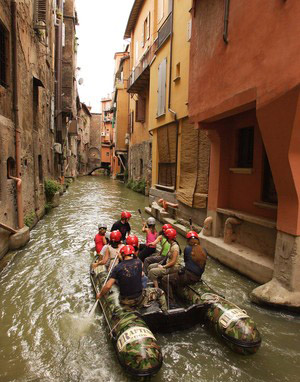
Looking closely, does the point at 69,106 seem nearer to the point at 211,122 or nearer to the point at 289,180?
the point at 211,122

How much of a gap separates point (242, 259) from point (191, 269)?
227cm

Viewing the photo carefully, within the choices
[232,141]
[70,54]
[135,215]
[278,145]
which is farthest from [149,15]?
[278,145]

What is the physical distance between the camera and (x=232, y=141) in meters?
8.05

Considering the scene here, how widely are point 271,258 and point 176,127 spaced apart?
790 centimetres

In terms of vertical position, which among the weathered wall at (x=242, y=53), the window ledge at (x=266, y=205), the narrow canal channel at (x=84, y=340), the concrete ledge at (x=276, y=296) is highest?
the weathered wall at (x=242, y=53)

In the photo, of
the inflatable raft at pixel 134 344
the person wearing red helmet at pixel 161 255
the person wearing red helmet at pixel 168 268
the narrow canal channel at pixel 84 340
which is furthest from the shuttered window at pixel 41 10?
the inflatable raft at pixel 134 344

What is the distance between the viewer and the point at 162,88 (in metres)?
14.4

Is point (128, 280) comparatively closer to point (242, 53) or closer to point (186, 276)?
point (186, 276)

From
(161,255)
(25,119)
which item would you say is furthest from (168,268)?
(25,119)

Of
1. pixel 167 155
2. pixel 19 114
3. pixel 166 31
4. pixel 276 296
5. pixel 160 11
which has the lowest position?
pixel 276 296

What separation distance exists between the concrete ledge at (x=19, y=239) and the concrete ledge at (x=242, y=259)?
5723 millimetres

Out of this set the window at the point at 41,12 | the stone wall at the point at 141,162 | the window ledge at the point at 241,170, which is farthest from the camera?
the stone wall at the point at 141,162

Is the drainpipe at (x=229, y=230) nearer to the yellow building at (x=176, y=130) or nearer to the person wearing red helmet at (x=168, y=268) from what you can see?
the yellow building at (x=176, y=130)

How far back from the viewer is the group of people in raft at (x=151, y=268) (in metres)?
4.43
